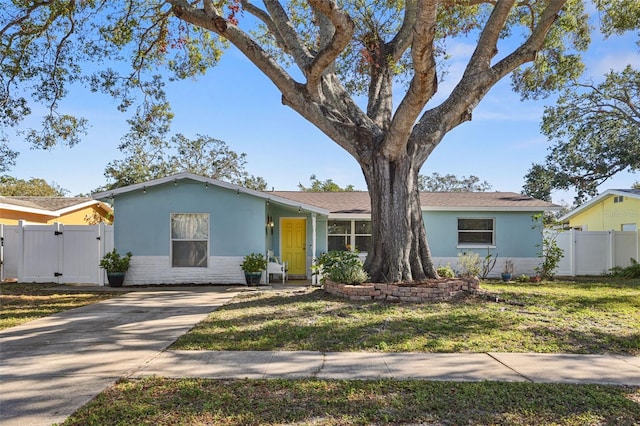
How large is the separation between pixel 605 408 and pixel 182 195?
12.0 m

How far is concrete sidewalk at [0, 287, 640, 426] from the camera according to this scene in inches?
162

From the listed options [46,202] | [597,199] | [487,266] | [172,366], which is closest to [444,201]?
[487,266]

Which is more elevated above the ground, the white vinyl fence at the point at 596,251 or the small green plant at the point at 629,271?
the white vinyl fence at the point at 596,251

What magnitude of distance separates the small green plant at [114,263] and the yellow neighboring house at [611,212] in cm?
1949

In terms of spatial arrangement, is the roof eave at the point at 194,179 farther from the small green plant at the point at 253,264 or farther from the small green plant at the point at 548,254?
the small green plant at the point at 548,254

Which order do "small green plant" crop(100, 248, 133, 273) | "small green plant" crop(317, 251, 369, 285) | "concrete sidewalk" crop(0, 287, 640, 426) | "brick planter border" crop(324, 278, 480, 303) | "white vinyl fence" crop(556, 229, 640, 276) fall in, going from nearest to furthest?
"concrete sidewalk" crop(0, 287, 640, 426)
"brick planter border" crop(324, 278, 480, 303)
"small green plant" crop(317, 251, 369, 285)
"small green plant" crop(100, 248, 133, 273)
"white vinyl fence" crop(556, 229, 640, 276)

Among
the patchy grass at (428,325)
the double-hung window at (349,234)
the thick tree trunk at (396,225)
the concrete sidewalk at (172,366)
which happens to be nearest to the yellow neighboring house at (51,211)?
the double-hung window at (349,234)

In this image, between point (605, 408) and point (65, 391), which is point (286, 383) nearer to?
point (65, 391)

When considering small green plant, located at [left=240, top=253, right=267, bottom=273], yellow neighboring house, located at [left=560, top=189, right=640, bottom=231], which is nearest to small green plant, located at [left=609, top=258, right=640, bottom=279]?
yellow neighboring house, located at [left=560, top=189, right=640, bottom=231]

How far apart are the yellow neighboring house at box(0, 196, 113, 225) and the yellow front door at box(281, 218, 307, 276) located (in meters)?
9.74

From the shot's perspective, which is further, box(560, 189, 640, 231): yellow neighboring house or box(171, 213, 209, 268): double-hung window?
box(560, 189, 640, 231): yellow neighboring house

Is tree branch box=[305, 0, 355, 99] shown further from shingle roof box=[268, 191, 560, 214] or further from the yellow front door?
the yellow front door

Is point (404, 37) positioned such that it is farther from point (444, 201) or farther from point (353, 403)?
point (353, 403)

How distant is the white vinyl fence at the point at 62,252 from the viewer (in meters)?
13.2
